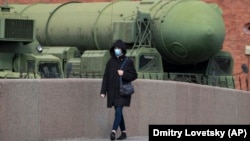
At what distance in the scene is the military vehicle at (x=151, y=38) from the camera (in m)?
23.0

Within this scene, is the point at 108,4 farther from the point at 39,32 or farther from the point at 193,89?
the point at 193,89

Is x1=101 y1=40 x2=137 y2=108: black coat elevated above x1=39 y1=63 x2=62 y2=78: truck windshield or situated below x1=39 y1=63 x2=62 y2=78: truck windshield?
above

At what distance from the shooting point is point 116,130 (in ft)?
52.9

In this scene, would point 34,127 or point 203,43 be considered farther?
point 203,43

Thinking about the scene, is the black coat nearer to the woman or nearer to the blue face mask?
the woman

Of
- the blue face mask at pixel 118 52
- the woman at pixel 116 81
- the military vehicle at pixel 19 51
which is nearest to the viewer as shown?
the woman at pixel 116 81

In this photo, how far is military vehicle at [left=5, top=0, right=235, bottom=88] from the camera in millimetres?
23047

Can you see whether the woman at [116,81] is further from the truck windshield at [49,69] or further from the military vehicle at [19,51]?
the truck windshield at [49,69]

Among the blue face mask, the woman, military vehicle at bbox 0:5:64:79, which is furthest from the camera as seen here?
military vehicle at bbox 0:5:64:79

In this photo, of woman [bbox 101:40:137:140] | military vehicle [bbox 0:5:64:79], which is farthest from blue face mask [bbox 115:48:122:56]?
military vehicle [bbox 0:5:64:79]

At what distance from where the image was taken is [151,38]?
23.5m

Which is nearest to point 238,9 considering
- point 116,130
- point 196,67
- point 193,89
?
point 196,67

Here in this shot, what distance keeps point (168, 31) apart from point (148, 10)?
1088 millimetres

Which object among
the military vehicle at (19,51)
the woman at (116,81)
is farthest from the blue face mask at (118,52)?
the military vehicle at (19,51)
